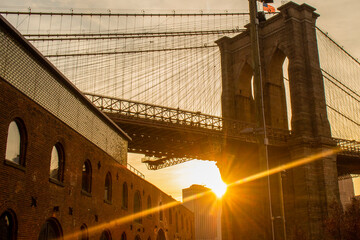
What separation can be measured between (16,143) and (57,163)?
3.20 metres

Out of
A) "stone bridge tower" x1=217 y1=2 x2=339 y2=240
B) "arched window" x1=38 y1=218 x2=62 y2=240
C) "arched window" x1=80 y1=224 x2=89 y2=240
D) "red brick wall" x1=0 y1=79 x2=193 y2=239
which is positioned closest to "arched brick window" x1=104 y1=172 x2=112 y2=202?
"red brick wall" x1=0 y1=79 x2=193 y2=239

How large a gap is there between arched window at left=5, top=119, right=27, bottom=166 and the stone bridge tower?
26.5 metres

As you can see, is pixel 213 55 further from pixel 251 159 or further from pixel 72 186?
pixel 72 186

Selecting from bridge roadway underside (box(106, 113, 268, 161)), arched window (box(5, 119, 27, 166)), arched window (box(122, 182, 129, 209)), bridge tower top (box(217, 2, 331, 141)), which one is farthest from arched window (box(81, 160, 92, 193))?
bridge tower top (box(217, 2, 331, 141))

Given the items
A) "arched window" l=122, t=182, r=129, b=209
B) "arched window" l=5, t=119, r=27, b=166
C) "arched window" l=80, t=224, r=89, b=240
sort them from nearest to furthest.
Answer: "arched window" l=5, t=119, r=27, b=166 < "arched window" l=80, t=224, r=89, b=240 < "arched window" l=122, t=182, r=129, b=209

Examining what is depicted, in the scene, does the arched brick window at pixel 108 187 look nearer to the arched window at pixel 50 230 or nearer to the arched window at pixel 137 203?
the arched window at pixel 137 203

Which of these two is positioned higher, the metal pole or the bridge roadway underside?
the bridge roadway underside

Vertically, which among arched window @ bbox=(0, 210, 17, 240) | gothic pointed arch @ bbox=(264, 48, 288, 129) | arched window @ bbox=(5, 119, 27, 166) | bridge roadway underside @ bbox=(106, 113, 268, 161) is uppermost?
gothic pointed arch @ bbox=(264, 48, 288, 129)

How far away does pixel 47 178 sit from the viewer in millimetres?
16047

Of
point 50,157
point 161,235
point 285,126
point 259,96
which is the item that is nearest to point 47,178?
point 50,157

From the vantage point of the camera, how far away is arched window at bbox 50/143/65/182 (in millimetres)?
16922

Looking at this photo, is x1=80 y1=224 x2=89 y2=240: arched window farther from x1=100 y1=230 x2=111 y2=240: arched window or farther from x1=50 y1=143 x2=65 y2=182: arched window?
x1=50 y1=143 x2=65 y2=182: arched window

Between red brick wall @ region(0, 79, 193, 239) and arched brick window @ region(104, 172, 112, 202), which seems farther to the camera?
arched brick window @ region(104, 172, 112, 202)

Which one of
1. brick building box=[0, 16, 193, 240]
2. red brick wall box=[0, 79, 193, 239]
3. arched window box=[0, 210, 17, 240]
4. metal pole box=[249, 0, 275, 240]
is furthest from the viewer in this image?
metal pole box=[249, 0, 275, 240]
